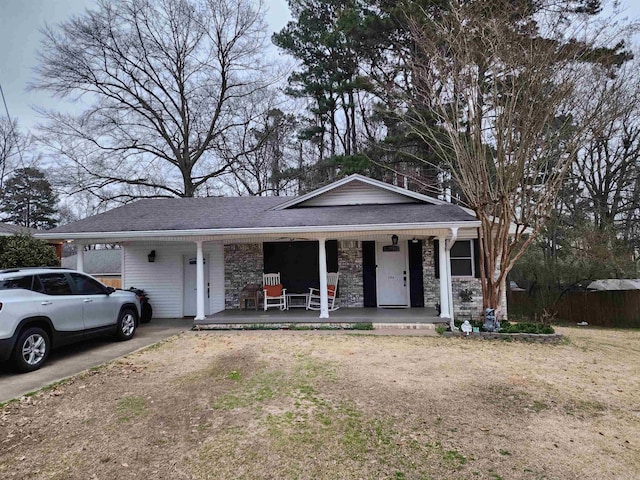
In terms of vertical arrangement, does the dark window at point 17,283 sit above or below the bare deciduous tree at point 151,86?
below

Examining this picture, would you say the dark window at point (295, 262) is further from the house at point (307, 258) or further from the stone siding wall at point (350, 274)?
the stone siding wall at point (350, 274)

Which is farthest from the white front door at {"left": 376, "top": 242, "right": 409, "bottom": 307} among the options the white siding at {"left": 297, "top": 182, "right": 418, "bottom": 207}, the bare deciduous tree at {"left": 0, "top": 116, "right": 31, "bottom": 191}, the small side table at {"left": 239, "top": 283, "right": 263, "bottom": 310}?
the bare deciduous tree at {"left": 0, "top": 116, "right": 31, "bottom": 191}

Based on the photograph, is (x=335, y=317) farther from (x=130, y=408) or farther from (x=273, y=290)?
(x=130, y=408)

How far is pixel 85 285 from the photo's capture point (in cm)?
666

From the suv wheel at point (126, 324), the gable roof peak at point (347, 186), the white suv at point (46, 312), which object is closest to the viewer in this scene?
the white suv at point (46, 312)

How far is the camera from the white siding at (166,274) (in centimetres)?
1070

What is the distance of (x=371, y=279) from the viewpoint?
10.6 m

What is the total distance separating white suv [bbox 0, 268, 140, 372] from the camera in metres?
5.07

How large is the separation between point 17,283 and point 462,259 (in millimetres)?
9825

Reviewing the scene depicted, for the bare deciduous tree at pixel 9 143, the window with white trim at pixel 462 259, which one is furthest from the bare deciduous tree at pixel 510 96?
the bare deciduous tree at pixel 9 143

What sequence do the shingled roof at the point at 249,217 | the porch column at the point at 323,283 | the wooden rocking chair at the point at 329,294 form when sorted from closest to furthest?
the shingled roof at the point at 249,217, the porch column at the point at 323,283, the wooden rocking chair at the point at 329,294

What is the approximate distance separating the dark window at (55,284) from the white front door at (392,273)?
24.2ft

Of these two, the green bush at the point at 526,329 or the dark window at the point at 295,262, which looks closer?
the green bush at the point at 526,329

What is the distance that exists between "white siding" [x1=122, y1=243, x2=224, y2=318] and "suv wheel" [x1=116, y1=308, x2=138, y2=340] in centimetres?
288
